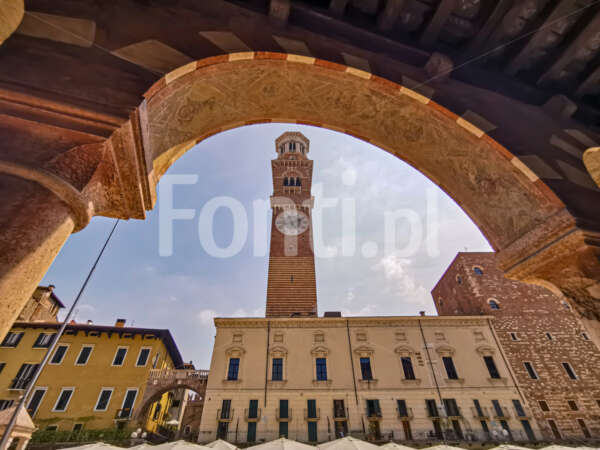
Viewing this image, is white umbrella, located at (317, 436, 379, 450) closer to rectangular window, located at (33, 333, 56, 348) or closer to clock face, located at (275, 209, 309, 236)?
rectangular window, located at (33, 333, 56, 348)

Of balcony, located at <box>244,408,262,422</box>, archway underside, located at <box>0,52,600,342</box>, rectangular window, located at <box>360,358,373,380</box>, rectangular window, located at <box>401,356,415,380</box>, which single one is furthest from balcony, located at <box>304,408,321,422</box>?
archway underside, located at <box>0,52,600,342</box>

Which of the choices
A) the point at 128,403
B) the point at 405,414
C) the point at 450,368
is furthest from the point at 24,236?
the point at 450,368

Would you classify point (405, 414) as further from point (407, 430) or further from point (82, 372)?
point (82, 372)

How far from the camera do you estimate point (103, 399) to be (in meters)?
18.2

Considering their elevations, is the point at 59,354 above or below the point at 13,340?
below

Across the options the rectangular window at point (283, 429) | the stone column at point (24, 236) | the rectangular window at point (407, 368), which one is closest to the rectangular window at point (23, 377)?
the rectangular window at point (283, 429)

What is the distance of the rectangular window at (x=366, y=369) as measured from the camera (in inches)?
740

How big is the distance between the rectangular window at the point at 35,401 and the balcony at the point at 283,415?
1415 cm

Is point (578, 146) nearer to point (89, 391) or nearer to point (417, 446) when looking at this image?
point (417, 446)

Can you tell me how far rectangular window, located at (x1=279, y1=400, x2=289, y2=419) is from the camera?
678 inches

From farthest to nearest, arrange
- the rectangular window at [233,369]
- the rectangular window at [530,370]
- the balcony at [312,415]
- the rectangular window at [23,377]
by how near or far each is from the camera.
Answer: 1. the rectangular window at [530,370]
2. the rectangular window at [233,369]
3. the rectangular window at [23,377]
4. the balcony at [312,415]

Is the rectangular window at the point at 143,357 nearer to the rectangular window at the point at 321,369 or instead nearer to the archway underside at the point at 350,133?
the rectangular window at the point at 321,369

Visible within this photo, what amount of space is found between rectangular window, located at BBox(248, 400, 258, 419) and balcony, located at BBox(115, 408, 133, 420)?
7.46m

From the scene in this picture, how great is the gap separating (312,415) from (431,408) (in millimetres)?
7283
